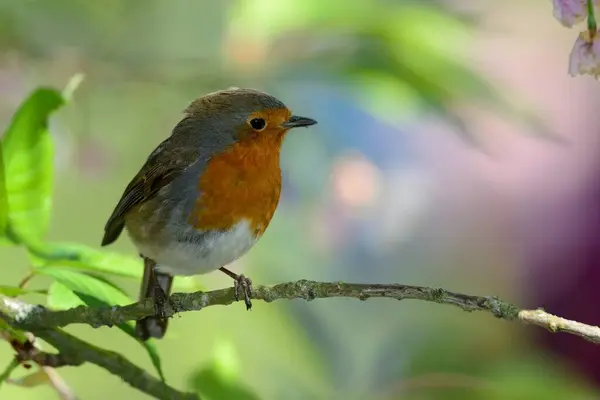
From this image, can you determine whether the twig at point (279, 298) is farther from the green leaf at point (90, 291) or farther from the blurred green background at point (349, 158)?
the blurred green background at point (349, 158)

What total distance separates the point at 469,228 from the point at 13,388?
0.94 meters

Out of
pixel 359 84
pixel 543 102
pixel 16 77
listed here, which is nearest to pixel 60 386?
pixel 359 84

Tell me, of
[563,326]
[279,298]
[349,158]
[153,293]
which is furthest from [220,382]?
[349,158]

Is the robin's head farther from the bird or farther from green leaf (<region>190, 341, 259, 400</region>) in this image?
green leaf (<region>190, 341, 259, 400</region>)

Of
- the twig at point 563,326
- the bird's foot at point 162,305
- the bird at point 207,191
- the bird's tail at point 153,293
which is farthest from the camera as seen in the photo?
the bird at point 207,191

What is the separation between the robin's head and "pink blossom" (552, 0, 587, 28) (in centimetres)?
39

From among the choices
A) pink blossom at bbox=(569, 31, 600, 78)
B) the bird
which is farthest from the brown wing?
pink blossom at bbox=(569, 31, 600, 78)

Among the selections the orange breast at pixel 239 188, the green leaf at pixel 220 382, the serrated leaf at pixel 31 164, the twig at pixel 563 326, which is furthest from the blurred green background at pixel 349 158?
the twig at pixel 563 326

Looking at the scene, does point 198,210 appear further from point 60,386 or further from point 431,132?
point 431,132

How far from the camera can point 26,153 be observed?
0.72 m

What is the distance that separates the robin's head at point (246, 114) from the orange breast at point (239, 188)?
1cm

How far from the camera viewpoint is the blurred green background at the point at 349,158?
108cm

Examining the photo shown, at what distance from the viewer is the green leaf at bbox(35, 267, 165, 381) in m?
0.66

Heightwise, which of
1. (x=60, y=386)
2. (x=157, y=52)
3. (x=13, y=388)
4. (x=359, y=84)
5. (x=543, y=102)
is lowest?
(x=60, y=386)
